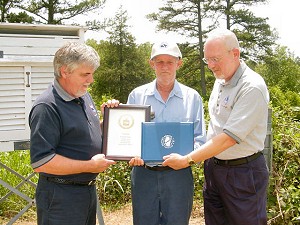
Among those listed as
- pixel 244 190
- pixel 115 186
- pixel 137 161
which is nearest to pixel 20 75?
pixel 137 161

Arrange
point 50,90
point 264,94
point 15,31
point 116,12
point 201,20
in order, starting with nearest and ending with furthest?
point 50,90 → point 264,94 → point 15,31 → point 201,20 → point 116,12

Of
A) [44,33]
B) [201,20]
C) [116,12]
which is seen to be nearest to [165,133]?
[44,33]

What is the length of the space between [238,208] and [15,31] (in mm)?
2556

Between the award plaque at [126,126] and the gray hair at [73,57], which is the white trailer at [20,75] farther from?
the gray hair at [73,57]

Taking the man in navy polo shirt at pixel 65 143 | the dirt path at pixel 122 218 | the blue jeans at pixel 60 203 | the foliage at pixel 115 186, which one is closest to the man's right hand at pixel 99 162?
the man in navy polo shirt at pixel 65 143

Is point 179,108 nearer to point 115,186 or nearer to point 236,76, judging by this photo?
point 236,76

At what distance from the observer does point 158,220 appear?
3.11 metres

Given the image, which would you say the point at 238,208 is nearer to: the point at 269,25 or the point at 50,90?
the point at 50,90

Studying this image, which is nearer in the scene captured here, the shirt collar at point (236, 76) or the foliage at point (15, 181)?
the shirt collar at point (236, 76)

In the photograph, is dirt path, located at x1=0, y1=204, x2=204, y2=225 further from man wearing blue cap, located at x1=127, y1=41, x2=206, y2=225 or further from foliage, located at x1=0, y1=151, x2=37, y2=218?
man wearing blue cap, located at x1=127, y1=41, x2=206, y2=225

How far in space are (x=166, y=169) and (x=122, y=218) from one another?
267 cm

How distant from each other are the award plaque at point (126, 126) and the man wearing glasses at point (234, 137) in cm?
26

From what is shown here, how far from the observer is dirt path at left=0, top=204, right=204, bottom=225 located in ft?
17.5

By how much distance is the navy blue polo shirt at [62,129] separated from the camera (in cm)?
247
